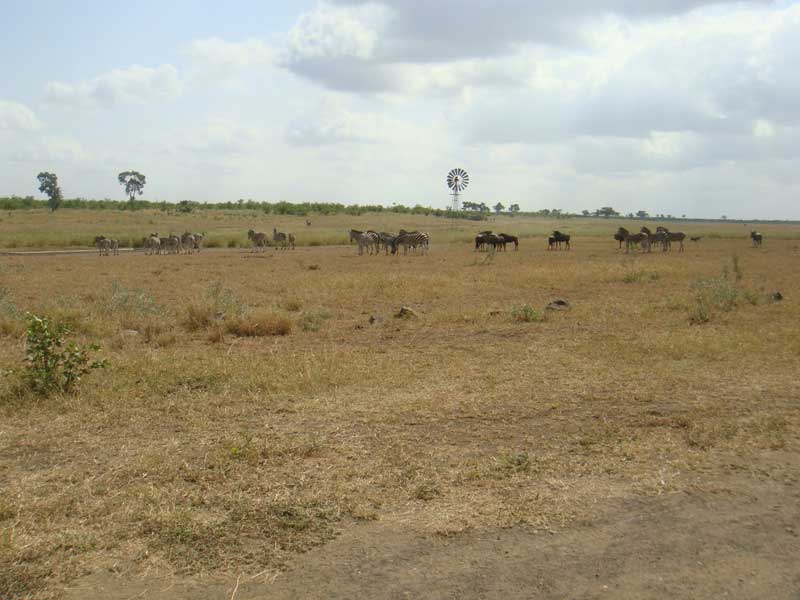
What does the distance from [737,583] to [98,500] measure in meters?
4.67

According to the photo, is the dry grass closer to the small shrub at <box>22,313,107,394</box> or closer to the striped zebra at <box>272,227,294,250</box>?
the small shrub at <box>22,313,107,394</box>

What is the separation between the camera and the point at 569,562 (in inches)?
175

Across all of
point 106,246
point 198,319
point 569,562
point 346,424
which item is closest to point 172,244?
point 106,246

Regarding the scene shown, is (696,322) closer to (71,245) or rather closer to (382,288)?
(382,288)

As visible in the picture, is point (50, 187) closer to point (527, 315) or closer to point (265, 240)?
point (265, 240)

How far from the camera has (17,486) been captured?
18.3 ft

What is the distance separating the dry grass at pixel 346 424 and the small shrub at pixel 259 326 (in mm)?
39

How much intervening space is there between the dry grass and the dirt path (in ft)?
0.71

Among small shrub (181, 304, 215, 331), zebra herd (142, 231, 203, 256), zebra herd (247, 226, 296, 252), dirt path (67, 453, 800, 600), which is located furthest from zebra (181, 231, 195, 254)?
dirt path (67, 453, 800, 600)

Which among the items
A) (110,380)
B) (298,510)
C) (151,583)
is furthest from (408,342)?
(151,583)

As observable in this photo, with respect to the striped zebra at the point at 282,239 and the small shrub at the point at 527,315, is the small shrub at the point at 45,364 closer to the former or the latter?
the small shrub at the point at 527,315

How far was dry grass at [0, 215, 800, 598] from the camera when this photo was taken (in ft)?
16.1

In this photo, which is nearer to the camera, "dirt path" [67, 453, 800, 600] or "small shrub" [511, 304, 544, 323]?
"dirt path" [67, 453, 800, 600]

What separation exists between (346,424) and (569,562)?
3.30 m
